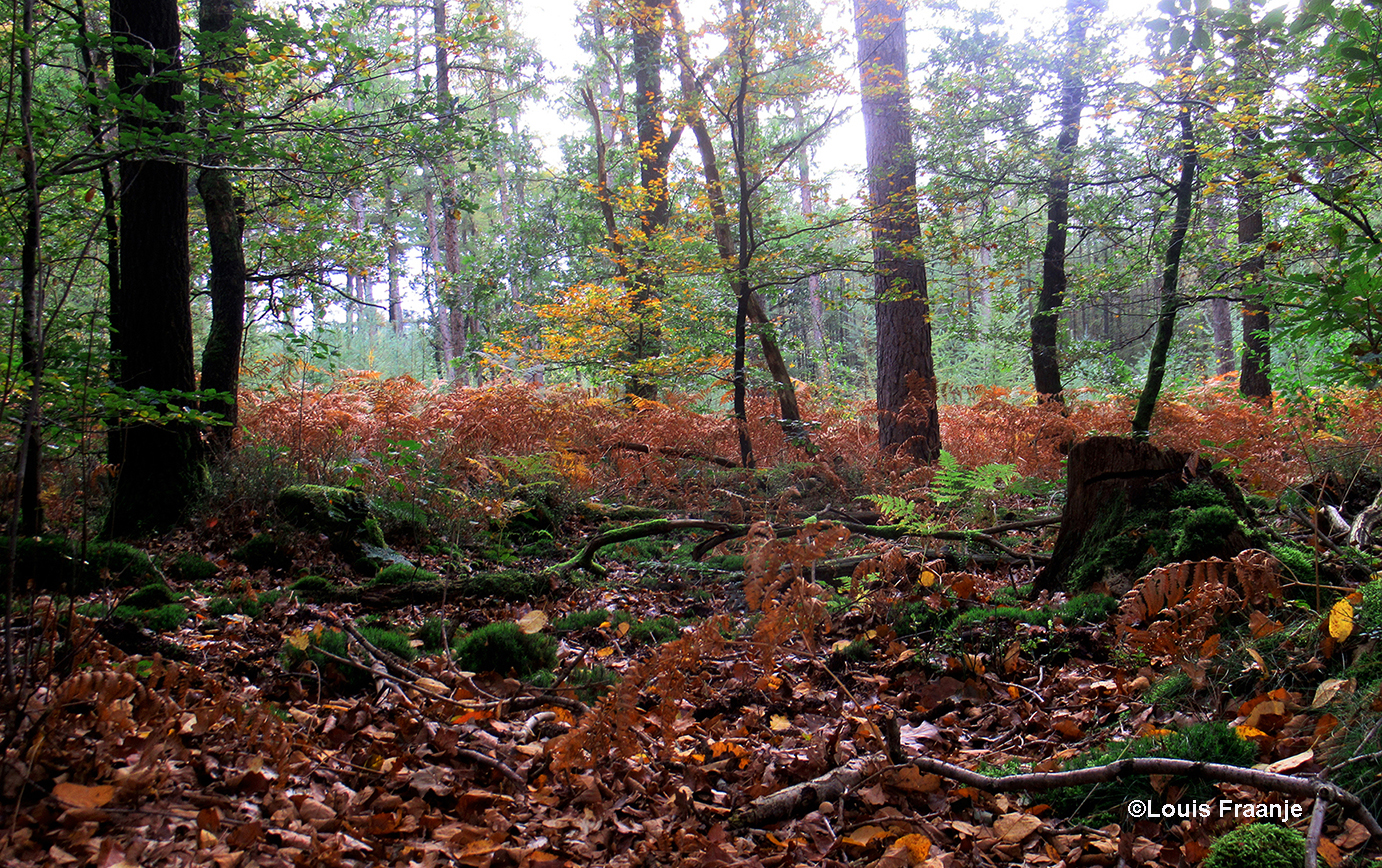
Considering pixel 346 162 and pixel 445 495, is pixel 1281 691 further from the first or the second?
pixel 346 162

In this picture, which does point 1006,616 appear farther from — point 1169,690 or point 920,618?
point 1169,690

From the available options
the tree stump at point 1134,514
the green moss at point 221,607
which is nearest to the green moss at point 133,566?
the green moss at point 221,607

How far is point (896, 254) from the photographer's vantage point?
809 cm

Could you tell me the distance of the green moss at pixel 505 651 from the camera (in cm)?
351

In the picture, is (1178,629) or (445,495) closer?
(1178,629)

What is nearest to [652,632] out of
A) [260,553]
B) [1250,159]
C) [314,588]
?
[314,588]

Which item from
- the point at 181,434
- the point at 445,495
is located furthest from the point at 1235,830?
the point at 181,434

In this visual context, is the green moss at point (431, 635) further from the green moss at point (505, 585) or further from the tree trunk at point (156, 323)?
the tree trunk at point (156, 323)

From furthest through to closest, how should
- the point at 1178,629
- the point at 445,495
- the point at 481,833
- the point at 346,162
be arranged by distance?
1. the point at 445,495
2. the point at 346,162
3. the point at 1178,629
4. the point at 481,833

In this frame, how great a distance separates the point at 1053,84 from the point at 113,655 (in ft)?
29.1

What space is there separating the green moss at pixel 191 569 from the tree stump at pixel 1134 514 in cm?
510

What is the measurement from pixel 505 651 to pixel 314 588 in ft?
5.25

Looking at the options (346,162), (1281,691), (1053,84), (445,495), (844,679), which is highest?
(1053,84)

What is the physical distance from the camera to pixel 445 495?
595 cm
